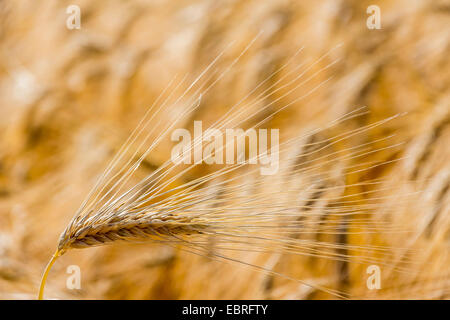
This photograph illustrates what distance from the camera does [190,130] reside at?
80cm

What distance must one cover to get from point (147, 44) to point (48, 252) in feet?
1.23

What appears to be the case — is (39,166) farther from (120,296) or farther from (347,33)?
(347,33)

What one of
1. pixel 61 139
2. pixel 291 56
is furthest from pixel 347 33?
pixel 61 139

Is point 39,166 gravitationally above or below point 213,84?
below

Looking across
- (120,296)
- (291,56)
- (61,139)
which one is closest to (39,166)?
(61,139)

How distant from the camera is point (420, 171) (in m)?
0.75

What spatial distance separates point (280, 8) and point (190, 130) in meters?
0.25

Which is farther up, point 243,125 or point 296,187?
point 243,125

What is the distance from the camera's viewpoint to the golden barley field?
74 centimetres

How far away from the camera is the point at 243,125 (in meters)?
0.79

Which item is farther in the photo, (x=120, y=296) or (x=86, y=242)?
(x=120, y=296)

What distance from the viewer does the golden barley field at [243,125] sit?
74cm

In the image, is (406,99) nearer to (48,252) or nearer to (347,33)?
(347,33)

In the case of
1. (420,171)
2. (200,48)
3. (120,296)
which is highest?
(200,48)
